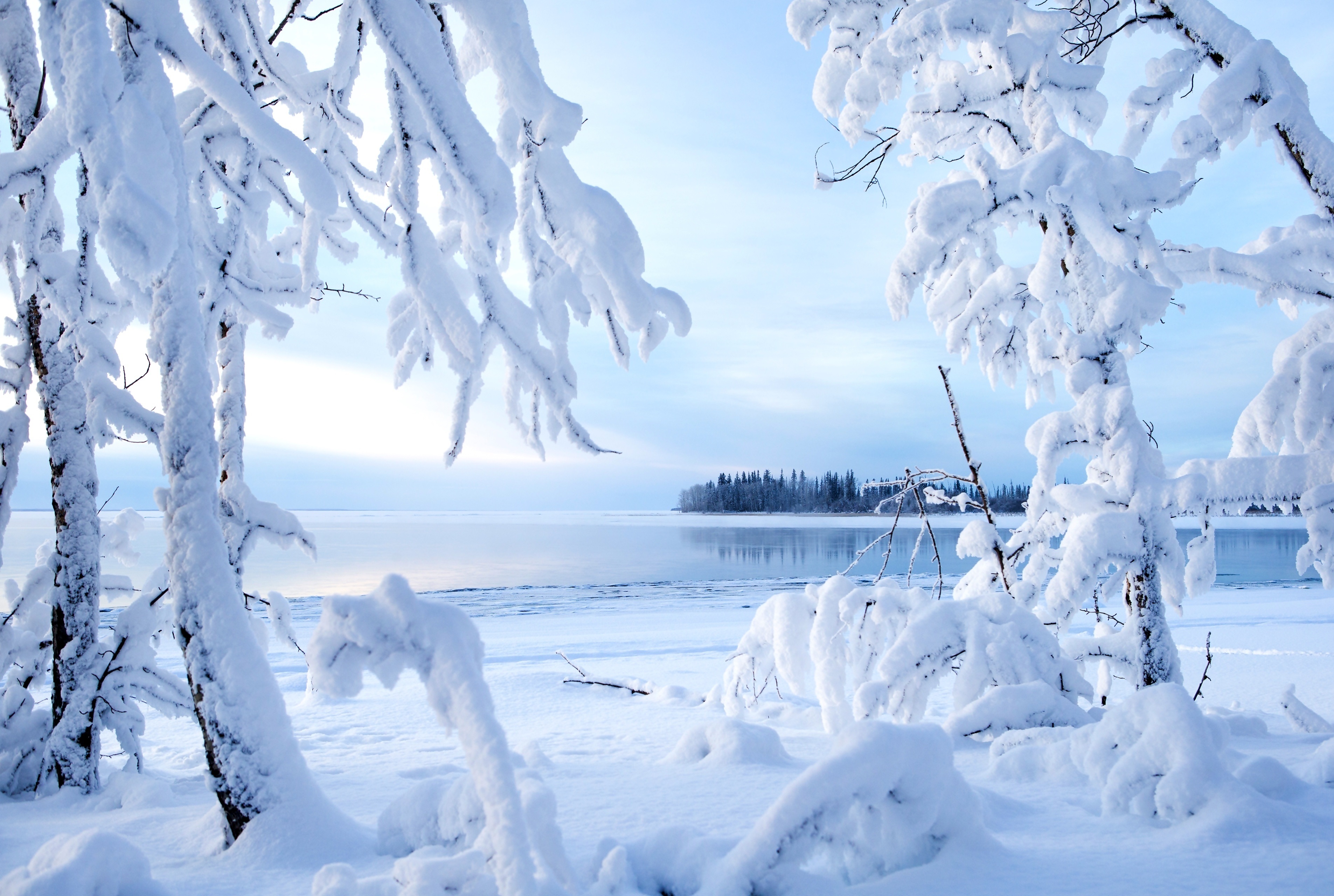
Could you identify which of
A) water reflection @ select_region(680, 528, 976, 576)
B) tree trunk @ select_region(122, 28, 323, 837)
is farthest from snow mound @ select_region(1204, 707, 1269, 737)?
water reflection @ select_region(680, 528, 976, 576)

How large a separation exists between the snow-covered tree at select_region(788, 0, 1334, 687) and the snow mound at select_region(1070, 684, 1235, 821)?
1019 millimetres

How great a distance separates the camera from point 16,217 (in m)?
3.12

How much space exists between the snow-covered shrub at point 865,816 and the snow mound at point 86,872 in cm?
137

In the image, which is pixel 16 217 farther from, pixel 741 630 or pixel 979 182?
pixel 741 630

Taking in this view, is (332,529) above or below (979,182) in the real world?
below

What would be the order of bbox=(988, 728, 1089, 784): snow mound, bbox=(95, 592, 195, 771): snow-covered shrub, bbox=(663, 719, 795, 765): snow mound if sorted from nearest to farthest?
bbox=(988, 728, 1089, 784): snow mound, bbox=(663, 719, 795, 765): snow mound, bbox=(95, 592, 195, 771): snow-covered shrub

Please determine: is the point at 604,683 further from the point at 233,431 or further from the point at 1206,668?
the point at 1206,668

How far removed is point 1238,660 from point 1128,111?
7.18 meters

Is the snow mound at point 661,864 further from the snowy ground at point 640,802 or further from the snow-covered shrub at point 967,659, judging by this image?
the snow-covered shrub at point 967,659

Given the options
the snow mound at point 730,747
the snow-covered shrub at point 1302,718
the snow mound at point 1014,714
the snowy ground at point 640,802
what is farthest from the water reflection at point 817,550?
the snow mound at point 730,747

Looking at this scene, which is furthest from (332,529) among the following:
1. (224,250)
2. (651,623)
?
(224,250)

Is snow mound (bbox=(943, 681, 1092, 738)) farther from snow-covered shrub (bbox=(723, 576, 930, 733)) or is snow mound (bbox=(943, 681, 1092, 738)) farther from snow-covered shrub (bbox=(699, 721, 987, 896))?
snow-covered shrub (bbox=(699, 721, 987, 896))

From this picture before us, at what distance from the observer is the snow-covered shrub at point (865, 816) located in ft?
5.13

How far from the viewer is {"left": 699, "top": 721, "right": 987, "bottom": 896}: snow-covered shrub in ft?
5.13
